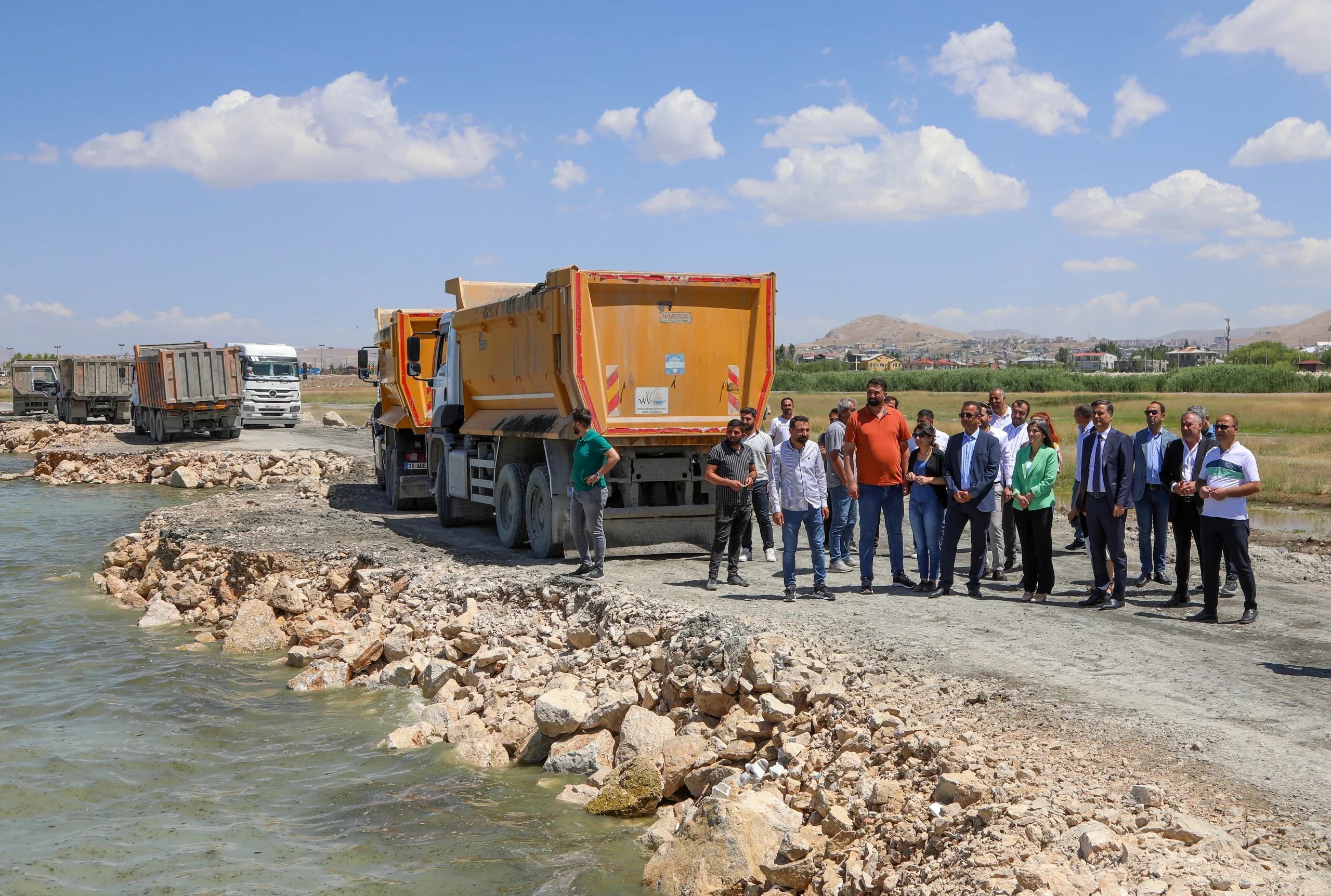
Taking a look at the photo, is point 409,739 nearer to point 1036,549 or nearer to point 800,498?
point 800,498

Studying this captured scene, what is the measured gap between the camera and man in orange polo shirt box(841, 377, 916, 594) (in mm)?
10875

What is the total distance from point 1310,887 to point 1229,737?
1812mm

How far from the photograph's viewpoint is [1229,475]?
9375mm

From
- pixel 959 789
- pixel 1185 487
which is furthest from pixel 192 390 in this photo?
pixel 959 789

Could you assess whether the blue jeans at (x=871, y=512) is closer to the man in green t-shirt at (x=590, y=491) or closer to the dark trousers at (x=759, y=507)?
the dark trousers at (x=759, y=507)

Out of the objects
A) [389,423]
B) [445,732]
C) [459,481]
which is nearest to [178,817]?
[445,732]

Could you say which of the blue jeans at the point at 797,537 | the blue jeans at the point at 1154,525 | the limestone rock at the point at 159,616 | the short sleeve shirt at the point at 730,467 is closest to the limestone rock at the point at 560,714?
the blue jeans at the point at 797,537

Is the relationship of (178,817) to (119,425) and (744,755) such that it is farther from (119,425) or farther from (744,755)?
(119,425)

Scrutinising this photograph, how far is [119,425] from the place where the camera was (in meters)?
44.2

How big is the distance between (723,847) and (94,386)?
147ft

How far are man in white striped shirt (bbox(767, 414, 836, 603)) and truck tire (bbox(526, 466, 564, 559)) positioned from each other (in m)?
3.14

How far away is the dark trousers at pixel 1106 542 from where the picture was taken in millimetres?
10242

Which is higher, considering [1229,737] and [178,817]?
[1229,737]

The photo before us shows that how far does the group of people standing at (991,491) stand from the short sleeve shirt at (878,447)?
15mm
